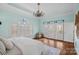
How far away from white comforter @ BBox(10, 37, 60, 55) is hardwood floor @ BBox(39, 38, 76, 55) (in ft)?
0.18

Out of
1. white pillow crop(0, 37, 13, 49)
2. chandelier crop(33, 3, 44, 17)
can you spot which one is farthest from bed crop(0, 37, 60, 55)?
chandelier crop(33, 3, 44, 17)

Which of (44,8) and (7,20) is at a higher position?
(44,8)

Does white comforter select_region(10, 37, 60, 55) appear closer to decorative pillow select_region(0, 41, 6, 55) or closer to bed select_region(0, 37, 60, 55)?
bed select_region(0, 37, 60, 55)

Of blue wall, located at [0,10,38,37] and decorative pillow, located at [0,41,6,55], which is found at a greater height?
blue wall, located at [0,10,38,37]

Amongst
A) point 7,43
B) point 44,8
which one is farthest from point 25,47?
point 44,8

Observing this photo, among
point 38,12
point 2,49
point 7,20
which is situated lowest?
point 2,49

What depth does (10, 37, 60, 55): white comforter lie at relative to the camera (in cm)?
152

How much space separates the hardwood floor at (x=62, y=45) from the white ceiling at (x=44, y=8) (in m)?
0.36

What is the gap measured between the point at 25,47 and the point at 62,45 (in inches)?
19.8

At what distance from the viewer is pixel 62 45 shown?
59.7 inches

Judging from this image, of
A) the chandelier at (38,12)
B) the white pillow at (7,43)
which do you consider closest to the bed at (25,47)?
the white pillow at (7,43)

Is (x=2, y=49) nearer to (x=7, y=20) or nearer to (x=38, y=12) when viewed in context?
(x=7, y=20)

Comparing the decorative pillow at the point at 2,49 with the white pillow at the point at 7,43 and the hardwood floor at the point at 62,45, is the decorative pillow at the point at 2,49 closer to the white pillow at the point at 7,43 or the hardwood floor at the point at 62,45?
the white pillow at the point at 7,43

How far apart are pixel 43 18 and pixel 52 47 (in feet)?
1.38
